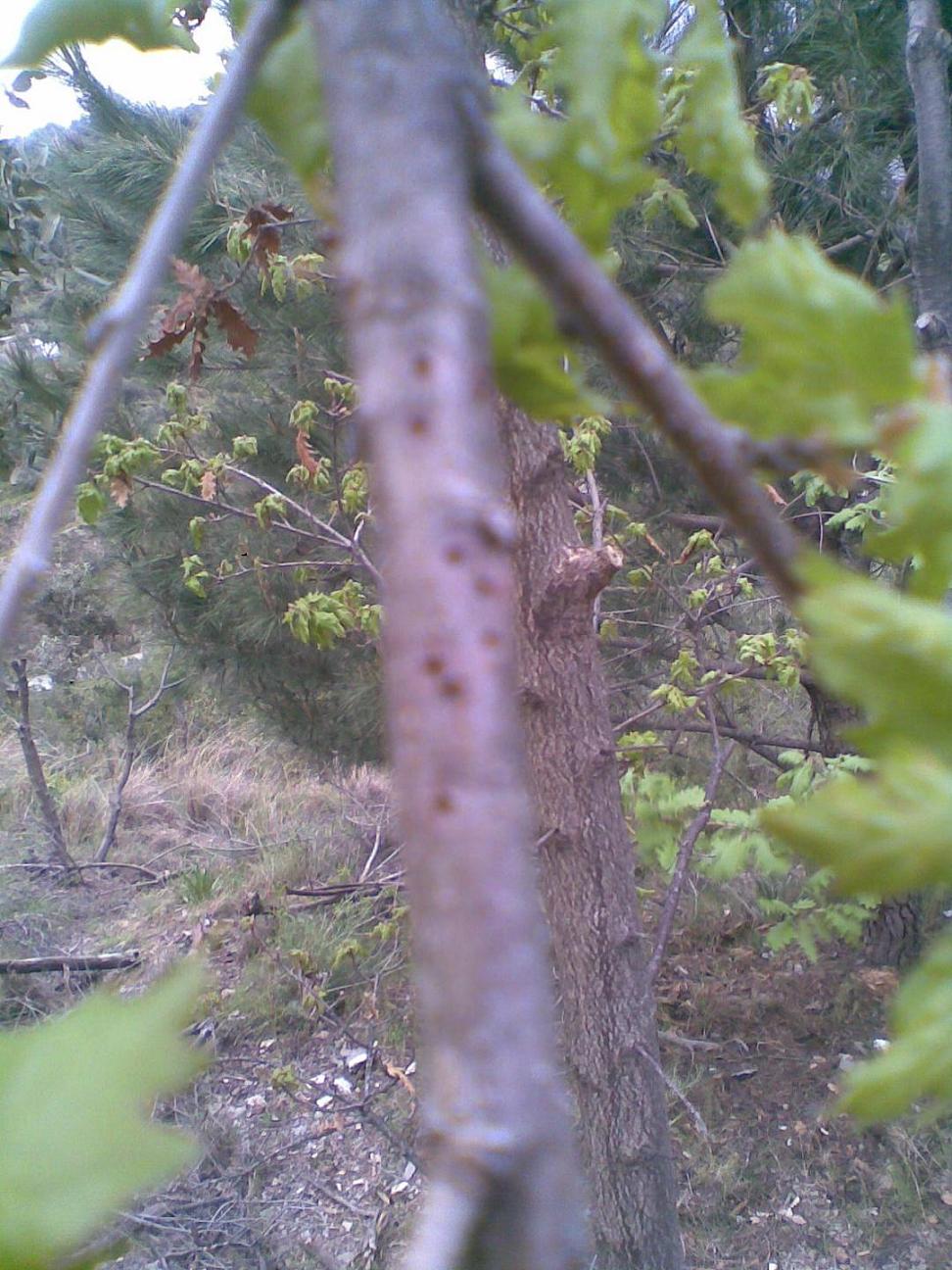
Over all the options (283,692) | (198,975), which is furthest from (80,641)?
(198,975)

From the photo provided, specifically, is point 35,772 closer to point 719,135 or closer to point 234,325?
point 234,325

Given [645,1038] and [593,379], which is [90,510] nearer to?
[645,1038]

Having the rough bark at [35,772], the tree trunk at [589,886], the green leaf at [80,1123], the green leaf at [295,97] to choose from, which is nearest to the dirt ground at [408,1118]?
the tree trunk at [589,886]

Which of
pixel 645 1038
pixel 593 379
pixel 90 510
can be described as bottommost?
pixel 645 1038

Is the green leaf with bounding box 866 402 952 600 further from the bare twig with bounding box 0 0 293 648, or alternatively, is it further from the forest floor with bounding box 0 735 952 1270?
the forest floor with bounding box 0 735 952 1270

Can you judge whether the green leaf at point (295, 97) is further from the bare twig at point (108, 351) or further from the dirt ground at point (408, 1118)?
the dirt ground at point (408, 1118)

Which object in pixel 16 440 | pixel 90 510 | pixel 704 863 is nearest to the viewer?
pixel 90 510

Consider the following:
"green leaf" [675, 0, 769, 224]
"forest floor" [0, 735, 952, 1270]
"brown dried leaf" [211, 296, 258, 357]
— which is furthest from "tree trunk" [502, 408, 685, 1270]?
"green leaf" [675, 0, 769, 224]
